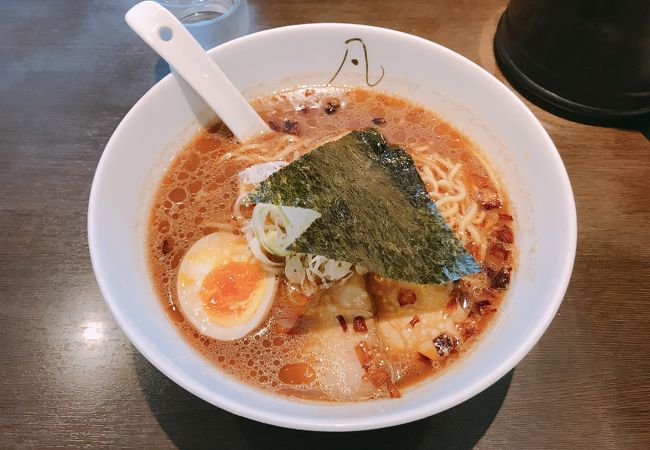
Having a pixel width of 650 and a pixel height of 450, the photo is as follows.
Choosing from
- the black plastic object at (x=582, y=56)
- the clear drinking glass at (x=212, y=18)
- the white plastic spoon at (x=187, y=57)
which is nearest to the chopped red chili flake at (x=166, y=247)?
the white plastic spoon at (x=187, y=57)

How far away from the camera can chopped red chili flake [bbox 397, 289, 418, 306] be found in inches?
50.1

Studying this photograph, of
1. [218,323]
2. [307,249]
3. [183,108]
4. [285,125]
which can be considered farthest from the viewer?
[285,125]

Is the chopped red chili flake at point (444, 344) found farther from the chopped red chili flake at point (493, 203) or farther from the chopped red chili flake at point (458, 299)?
the chopped red chili flake at point (493, 203)

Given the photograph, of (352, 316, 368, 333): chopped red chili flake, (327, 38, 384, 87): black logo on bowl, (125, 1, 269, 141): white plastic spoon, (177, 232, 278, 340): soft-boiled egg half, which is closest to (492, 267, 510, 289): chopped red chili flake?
(352, 316, 368, 333): chopped red chili flake

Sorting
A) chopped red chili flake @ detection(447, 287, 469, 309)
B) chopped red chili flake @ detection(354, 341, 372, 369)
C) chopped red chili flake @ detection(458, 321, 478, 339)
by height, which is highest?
chopped red chili flake @ detection(354, 341, 372, 369)

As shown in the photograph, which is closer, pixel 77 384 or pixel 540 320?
pixel 540 320

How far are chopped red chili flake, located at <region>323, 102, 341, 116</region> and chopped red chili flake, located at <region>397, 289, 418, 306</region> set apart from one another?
2.35ft

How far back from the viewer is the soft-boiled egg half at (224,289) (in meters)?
1.23

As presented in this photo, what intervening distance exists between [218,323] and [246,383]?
0.17 meters

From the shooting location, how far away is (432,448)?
1190 mm

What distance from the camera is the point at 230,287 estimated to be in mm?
1274

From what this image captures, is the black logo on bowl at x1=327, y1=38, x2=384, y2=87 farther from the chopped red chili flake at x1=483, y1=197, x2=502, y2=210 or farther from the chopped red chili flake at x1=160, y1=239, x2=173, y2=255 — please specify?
the chopped red chili flake at x1=160, y1=239, x2=173, y2=255

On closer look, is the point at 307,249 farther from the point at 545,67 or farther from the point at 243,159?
the point at 545,67

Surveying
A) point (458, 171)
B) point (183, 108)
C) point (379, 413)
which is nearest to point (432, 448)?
point (379, 413)
